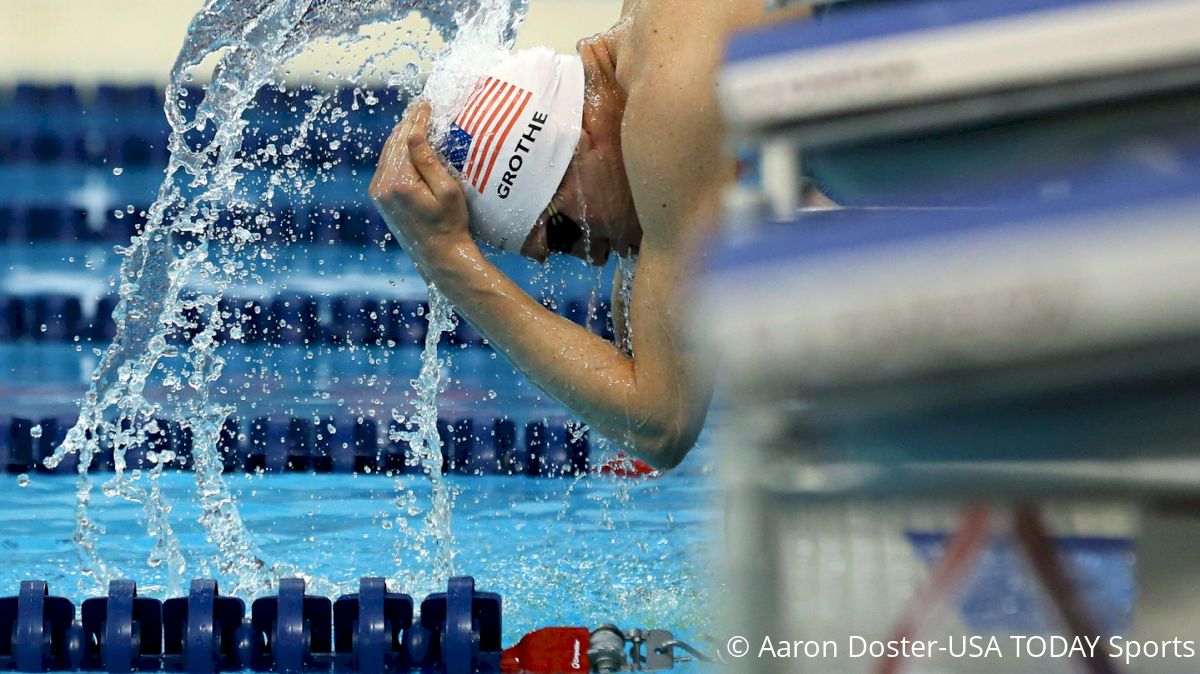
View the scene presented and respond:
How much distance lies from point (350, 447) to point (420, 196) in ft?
6.59

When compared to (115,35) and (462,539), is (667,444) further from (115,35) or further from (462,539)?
(115,35)

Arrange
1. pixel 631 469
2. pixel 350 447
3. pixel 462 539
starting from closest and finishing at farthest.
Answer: pixel 462 539 → pixel 631 469 → pixel 350 447

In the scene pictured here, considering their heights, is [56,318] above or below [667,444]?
above

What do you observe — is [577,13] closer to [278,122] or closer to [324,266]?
[278,122]

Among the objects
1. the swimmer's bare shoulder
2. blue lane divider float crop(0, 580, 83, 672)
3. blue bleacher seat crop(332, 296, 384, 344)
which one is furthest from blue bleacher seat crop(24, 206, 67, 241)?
the swimmer's bare shoulder

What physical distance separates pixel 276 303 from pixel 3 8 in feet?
7.16

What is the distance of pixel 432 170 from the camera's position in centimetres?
165

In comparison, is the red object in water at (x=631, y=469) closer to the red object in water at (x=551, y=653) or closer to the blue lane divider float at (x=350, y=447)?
the blue lane divider float at (x=350, y=447)

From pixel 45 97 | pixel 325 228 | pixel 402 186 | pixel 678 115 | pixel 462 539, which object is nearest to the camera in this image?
pixel 678 115

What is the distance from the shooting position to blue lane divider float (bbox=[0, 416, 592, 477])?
3529mm

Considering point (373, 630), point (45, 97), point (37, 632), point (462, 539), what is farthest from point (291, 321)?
point (373, 630)

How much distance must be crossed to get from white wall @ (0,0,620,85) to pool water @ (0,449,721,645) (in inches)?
99.6

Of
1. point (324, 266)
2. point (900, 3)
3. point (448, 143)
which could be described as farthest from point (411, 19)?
point (900, 3)

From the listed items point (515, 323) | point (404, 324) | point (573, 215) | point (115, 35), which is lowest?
point (515, 323)
